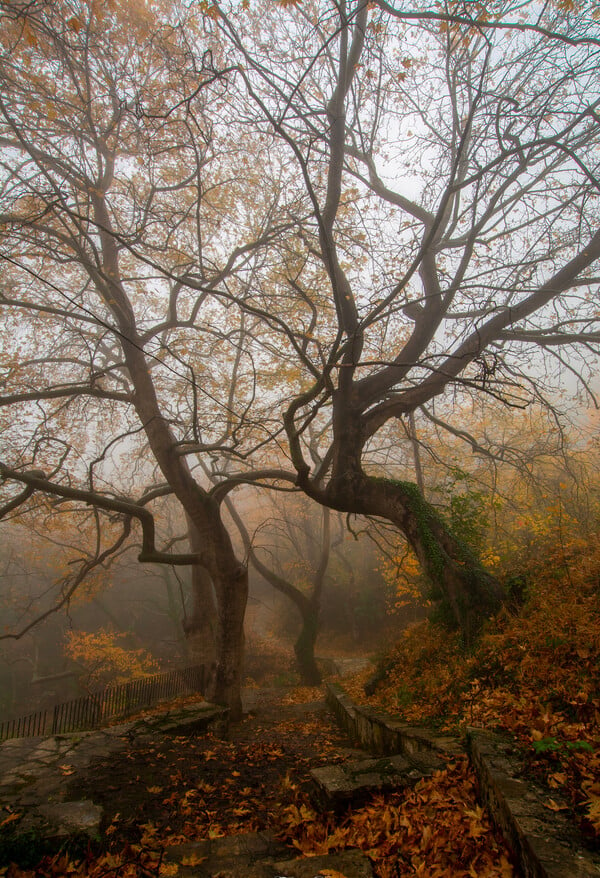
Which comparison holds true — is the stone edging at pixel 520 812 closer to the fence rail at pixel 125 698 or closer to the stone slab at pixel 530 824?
the stone slab at pixel 530 824

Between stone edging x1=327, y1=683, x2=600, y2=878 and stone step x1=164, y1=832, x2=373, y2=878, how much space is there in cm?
84

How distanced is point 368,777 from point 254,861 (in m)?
1.22

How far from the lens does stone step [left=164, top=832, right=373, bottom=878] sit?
2559 mm

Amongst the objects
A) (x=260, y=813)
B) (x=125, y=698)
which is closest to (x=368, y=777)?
(x=260, y=813)

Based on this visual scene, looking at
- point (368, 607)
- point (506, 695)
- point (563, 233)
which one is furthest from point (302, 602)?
point (563, 233)

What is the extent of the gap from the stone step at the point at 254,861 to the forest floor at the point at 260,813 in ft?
0.29

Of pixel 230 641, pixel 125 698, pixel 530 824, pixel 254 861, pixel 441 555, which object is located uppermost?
pixel 441 555

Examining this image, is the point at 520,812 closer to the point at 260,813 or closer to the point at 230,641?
the point at 260,813

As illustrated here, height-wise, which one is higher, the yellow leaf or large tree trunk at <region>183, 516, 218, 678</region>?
large tree trunk at <region>183, 516, 218, 678</region>

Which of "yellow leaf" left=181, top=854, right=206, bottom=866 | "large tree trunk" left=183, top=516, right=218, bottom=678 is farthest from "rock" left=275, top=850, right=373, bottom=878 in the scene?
"large tree trunk" left=183, top=516, right=218, bottom=678

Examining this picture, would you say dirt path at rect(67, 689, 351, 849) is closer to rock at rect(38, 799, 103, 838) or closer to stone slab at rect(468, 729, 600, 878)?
rock at rect(38, 799, 103, 838)

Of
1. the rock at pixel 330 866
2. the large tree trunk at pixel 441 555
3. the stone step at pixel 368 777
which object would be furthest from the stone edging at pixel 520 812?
the large tree trunk at pixel 441 555

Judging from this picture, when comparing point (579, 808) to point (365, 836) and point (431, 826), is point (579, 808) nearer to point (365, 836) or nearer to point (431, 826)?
point (431, 826)

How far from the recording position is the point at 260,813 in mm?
4191
